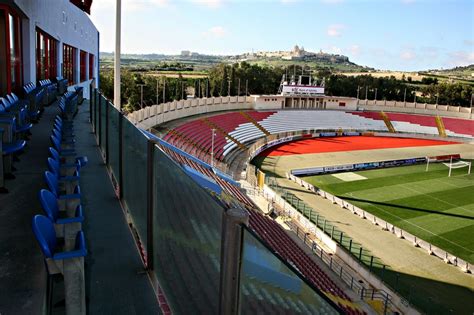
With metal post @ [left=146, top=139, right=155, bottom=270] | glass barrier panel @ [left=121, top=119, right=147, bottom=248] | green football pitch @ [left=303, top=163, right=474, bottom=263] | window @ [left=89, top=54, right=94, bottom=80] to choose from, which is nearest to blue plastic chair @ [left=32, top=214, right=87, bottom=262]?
metal post @ [left=146, top=139, right=155, bottom=270]

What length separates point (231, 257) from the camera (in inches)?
72.2

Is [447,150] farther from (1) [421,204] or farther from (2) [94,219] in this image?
(2) [94,219]

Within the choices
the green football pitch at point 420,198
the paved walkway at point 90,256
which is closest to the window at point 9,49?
the paved walkway at point 90,256

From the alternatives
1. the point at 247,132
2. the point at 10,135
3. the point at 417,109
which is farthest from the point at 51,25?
the point at 417,109

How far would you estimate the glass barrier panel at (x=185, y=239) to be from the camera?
2164 mm

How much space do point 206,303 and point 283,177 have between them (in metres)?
27.1

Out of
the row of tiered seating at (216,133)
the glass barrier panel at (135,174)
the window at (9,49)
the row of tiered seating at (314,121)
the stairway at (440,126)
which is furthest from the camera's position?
the stairway at (440,126)

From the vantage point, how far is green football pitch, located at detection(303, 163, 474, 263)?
19984 mm

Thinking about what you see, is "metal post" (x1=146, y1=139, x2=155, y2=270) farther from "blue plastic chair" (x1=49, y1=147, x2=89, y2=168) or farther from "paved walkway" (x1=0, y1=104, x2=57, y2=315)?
"blue plastic chair" (x1=49, y1=147, x2=89, y2=168)

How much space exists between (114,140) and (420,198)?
76.2 feet

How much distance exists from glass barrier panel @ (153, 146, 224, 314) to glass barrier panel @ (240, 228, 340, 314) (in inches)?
11.4

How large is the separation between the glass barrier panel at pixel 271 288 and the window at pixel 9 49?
13.0 metres

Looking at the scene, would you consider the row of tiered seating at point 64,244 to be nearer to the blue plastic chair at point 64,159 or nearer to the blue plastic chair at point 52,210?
the blue plastic chair at point 52,210

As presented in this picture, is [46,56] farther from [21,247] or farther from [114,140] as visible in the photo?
[21,247]
